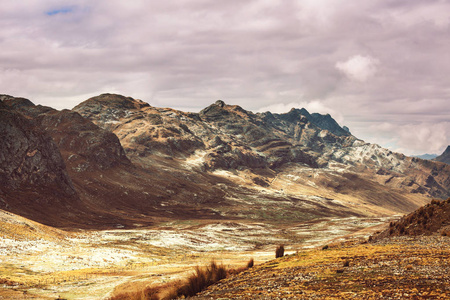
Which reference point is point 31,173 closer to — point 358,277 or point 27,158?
point 27,158

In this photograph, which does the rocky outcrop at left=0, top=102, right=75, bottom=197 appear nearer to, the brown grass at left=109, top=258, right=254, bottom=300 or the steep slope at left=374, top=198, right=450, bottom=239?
the brown grass at left=109, top=258, right=254, bottom=300

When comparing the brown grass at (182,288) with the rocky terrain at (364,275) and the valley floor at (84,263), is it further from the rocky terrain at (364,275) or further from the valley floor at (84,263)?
the valley floor at (84,263)

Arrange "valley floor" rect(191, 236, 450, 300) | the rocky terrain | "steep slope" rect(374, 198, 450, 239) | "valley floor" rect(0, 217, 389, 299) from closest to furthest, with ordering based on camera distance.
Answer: "valley floor" rect(191, 236, 450, 300)
the rocky terrain
"steep slope" rect(374, 198, 450, 239)
"valley floor" rect(0, 217, 389, 299)

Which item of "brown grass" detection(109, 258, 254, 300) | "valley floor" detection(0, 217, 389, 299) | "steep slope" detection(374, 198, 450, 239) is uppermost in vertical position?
"steep slope" detection(374, 198, 450, 239)

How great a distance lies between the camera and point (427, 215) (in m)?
32.9

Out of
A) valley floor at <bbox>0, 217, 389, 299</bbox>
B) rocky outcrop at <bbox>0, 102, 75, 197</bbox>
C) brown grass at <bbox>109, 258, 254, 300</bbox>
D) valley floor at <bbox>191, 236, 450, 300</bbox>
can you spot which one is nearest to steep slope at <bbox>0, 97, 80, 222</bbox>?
rocky outcrop at <bbox>0, 102, 75, 197</bbox>

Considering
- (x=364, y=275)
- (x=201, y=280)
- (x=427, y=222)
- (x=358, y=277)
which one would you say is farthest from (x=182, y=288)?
(x=427, y=222)

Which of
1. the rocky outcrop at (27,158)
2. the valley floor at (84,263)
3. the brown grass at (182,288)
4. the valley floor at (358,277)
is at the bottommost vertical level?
the valley floor at (84,263)

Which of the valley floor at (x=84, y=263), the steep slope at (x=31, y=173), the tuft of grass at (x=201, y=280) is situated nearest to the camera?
the tuft of grass at (x=201, y=280)

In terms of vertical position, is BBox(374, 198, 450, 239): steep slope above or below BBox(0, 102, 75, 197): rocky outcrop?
below

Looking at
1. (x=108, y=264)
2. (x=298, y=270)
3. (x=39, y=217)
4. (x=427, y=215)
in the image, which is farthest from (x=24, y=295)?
(x=39, y=217)

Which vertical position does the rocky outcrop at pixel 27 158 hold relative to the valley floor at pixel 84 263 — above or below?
above

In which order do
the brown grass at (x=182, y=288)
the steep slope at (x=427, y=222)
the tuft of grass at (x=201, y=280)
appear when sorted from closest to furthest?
1. the brown grass at (x=182, y=288)
2. the tuft of grass at (x=201, y=280)
3. the steep slope at (x=427, y=222)

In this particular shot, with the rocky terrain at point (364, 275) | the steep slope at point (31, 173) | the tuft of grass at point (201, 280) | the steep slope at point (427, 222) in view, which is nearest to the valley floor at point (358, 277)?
the rocky terrain at point (364, 275)
